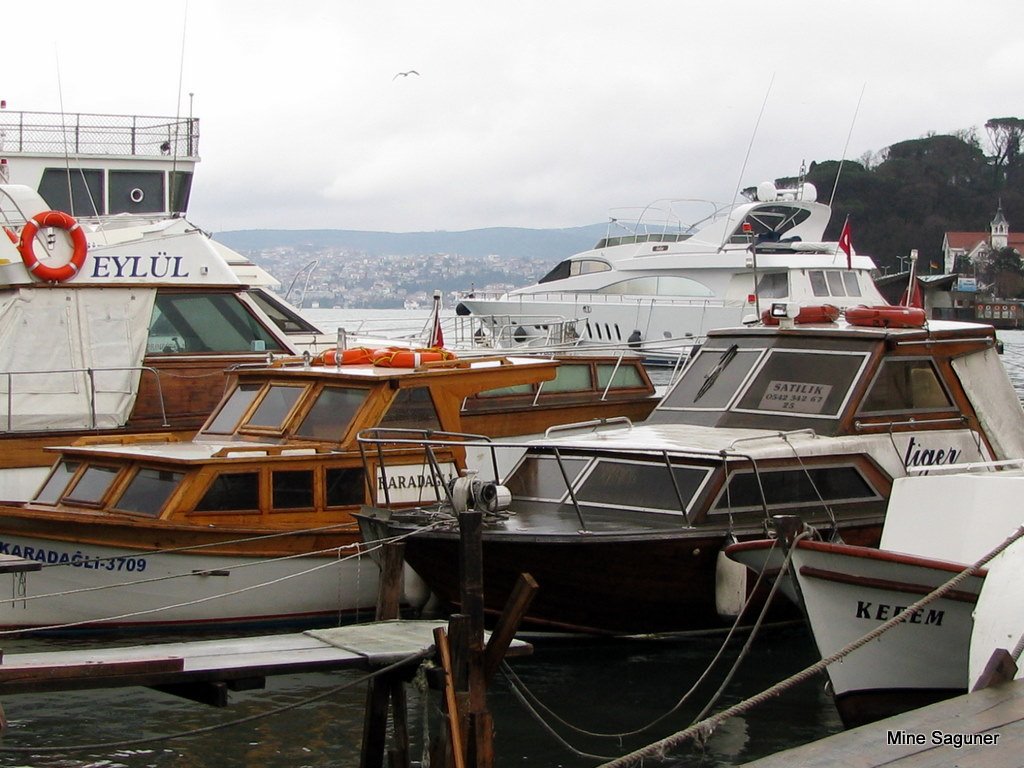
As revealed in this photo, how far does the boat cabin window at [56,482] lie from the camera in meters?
13.0

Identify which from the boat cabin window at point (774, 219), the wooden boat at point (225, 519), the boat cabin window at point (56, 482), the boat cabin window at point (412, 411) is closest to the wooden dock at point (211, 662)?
the wooden boat at point (225, 519)

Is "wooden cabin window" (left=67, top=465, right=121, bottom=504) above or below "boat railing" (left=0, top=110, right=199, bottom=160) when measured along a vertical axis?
below

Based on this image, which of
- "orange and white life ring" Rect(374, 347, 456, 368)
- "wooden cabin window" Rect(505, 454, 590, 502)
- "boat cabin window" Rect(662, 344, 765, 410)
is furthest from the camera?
"orange and white life ring" Rect(374, 347, 456, 368)

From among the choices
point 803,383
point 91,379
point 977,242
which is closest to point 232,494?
point 91,379

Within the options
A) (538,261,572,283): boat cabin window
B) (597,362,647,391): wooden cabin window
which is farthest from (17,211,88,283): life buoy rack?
(538,261,572,283): boat cabin window

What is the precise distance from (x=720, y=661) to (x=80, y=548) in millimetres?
5696

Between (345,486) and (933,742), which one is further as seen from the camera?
(345,486)

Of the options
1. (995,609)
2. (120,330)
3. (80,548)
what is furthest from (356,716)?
(120,330)

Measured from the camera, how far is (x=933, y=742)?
675 cm

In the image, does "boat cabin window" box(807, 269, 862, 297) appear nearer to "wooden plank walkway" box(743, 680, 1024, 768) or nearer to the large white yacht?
the large white yacht

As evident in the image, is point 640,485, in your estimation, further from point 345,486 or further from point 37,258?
point 37,258

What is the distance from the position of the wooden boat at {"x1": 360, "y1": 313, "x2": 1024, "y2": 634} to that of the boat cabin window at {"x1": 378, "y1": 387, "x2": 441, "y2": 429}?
0.44 metres

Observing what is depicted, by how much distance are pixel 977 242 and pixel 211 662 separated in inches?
5264

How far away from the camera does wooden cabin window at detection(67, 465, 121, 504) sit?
41.7 ft
